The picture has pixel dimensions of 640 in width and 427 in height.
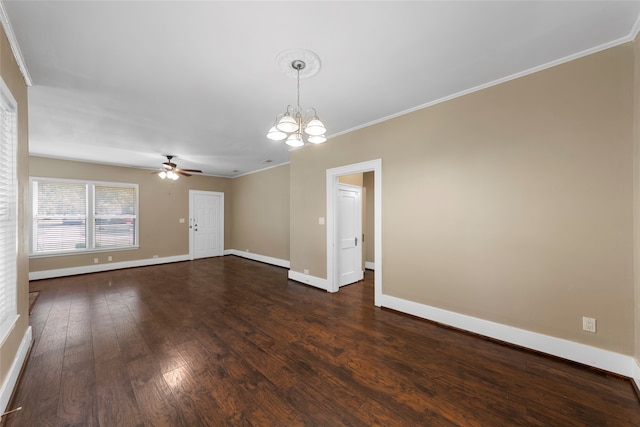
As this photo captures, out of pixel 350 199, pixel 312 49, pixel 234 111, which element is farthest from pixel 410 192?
pixel 234 111

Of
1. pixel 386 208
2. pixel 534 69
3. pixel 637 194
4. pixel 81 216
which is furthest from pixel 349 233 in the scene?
pixel 81 216

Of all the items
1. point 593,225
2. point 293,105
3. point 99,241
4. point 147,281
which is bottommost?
point 147,281

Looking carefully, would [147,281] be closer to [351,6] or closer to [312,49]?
[312,49]

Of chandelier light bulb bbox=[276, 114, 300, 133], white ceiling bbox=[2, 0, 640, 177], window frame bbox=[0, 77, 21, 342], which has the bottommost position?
window frame bbox=[0, 77, 21, 342]

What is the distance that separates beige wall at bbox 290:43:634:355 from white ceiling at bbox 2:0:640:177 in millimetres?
311

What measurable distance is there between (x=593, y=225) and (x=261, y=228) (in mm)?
6537

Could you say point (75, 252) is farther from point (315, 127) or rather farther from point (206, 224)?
point (315, 127)

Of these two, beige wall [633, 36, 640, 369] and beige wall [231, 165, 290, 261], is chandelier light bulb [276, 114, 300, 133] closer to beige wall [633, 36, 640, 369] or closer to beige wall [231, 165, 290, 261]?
beige wall [633, 36, 640, 369]

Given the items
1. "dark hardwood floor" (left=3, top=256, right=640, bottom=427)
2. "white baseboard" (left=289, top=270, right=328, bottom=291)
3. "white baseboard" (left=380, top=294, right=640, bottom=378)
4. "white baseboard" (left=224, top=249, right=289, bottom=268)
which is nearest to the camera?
"dark hardwood floor" (left=3, top=256, right=640, bottom=427)

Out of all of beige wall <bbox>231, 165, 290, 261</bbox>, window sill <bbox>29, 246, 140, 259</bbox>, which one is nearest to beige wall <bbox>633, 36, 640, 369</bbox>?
beige wall <bbox>231, 165, 290, 261</bbox>

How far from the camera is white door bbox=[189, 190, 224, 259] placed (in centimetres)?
750

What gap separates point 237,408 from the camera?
173cm

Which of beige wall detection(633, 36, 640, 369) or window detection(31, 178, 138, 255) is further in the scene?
window detection(31, 178, 138, 255)

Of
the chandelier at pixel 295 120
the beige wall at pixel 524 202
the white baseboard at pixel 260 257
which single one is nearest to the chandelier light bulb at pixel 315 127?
the chandelier at pixel 295 120
